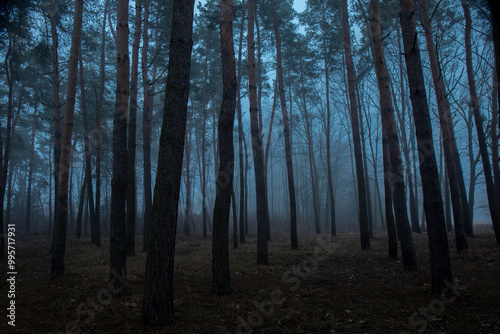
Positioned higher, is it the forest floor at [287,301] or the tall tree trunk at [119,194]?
the tall tree trunk at [119,194]

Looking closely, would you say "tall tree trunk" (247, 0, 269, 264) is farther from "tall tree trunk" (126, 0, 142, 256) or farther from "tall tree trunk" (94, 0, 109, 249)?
"tall tree trunk" (94, 0, 109, 249)

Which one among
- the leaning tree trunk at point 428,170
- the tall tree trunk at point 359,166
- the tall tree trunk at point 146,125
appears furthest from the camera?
the tall tree trunk at point 146,125

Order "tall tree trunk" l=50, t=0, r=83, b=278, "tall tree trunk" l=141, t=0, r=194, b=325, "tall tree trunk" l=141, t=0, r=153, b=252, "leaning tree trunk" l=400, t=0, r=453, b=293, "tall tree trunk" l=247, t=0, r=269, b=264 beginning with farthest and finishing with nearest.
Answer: "tall tree trunk" l=141, t=0, r=153, b=252
"tall tree trunk" l=247, t=0, r=269, b=264
"tall tree trunk" l=50, t=0, r=83, b=278
"leaning tree trunk" l=400, t=0, r=453, b=293
"tall tree trunk" l=141, t=0, r=194, b=325

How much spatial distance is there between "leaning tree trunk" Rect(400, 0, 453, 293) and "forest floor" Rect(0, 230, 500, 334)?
0.41m

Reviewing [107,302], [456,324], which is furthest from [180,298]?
[456,324]

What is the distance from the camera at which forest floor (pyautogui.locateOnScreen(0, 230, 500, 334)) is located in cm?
430

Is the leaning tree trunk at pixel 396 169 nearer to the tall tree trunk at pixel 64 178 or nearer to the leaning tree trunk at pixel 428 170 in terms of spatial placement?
the leaning tree trunk at pixel 428 170

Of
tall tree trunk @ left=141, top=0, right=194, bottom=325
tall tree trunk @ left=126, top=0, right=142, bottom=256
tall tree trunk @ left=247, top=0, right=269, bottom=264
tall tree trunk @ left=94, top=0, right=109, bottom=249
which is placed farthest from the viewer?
tall tree trunk @ left=94, top=0, right=109, bottom=249

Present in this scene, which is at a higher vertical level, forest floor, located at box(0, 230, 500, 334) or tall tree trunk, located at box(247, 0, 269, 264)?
tall tree trunk, located at box(247, 0, 269, 264)

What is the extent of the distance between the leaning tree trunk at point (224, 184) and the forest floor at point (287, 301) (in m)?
0.43

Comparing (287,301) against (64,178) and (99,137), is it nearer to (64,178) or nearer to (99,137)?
(64,178)

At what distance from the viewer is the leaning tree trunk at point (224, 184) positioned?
5.86 meters

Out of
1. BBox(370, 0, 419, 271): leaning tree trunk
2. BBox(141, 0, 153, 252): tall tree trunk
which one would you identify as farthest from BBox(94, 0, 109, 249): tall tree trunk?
BBox(370, 0, 419, 271): leaning tree trunk

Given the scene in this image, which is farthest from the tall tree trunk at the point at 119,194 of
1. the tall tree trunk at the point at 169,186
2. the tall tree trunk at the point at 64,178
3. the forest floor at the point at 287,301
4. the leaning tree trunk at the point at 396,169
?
the leaning tree trunk at the point at 396,169
